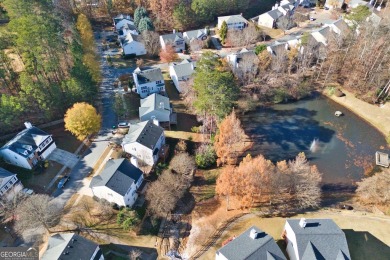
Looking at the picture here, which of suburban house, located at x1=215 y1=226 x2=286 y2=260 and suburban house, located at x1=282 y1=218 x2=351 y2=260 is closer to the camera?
suburban house, located at x1=215 y1=226 x2=286 y2=260

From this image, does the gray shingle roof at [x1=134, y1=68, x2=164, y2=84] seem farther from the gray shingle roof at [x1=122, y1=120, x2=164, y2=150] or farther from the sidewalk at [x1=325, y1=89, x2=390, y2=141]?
the sidewalk at [x1=325, y1=89, x2=390, y2=141]

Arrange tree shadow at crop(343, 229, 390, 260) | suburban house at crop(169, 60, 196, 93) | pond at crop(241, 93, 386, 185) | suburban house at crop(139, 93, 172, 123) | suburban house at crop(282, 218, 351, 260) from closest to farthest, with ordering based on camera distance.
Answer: suburban house at crop(282, 218, 351, 260), tree shadow at crop(343, 229, 390, 260), pond at crop(241, 93, 386, 185), suburban house at crop(139, 93, 172, 123), suburban house at crop(169, 60, 196, 93)

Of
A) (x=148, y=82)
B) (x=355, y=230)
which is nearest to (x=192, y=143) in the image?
(x=148, y=82)

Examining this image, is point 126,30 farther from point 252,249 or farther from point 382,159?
point 382,159

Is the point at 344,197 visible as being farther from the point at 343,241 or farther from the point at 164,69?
the point at 164,69

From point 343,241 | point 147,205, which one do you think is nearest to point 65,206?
point 147,205

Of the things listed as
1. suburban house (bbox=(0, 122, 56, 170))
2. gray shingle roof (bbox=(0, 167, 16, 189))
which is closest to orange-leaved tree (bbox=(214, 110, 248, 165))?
suburban house (bbox=(0, 122, 56, 170))
